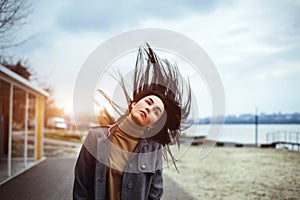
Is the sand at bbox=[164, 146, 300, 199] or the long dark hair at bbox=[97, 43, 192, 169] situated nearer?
the long dark hair at bbox=[97, 43, 192, 169]

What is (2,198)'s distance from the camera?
5035 mm

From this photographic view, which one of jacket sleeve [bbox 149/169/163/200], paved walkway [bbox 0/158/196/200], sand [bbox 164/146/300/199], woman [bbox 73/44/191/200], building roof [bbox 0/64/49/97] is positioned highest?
building roof [bbox 0/64/49/97]

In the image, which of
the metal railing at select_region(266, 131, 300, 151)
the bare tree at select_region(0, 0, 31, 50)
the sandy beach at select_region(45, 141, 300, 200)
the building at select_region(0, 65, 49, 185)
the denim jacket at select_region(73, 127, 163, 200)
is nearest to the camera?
the denim jacket at select_region(73, 127, 163, 200)

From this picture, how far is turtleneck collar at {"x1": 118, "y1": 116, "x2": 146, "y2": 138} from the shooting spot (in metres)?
1.40

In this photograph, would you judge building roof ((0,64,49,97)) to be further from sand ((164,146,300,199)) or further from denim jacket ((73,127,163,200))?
denim jacket ((73,127,163,200))

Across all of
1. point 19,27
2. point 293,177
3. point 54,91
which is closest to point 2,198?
point 19,27

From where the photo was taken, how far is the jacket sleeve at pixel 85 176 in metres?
1.40

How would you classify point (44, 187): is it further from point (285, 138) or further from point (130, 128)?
point (285, 138)

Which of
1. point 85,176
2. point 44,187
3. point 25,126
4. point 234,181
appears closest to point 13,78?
point 44,187

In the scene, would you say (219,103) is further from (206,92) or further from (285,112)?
(285,112)

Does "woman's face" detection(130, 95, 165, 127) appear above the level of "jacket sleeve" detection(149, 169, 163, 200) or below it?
above

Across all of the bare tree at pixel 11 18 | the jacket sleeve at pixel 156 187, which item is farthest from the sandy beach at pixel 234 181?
the bare tree at pixel 11 18

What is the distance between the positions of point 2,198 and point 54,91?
13.6 meters

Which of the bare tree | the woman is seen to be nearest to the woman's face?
the woman
